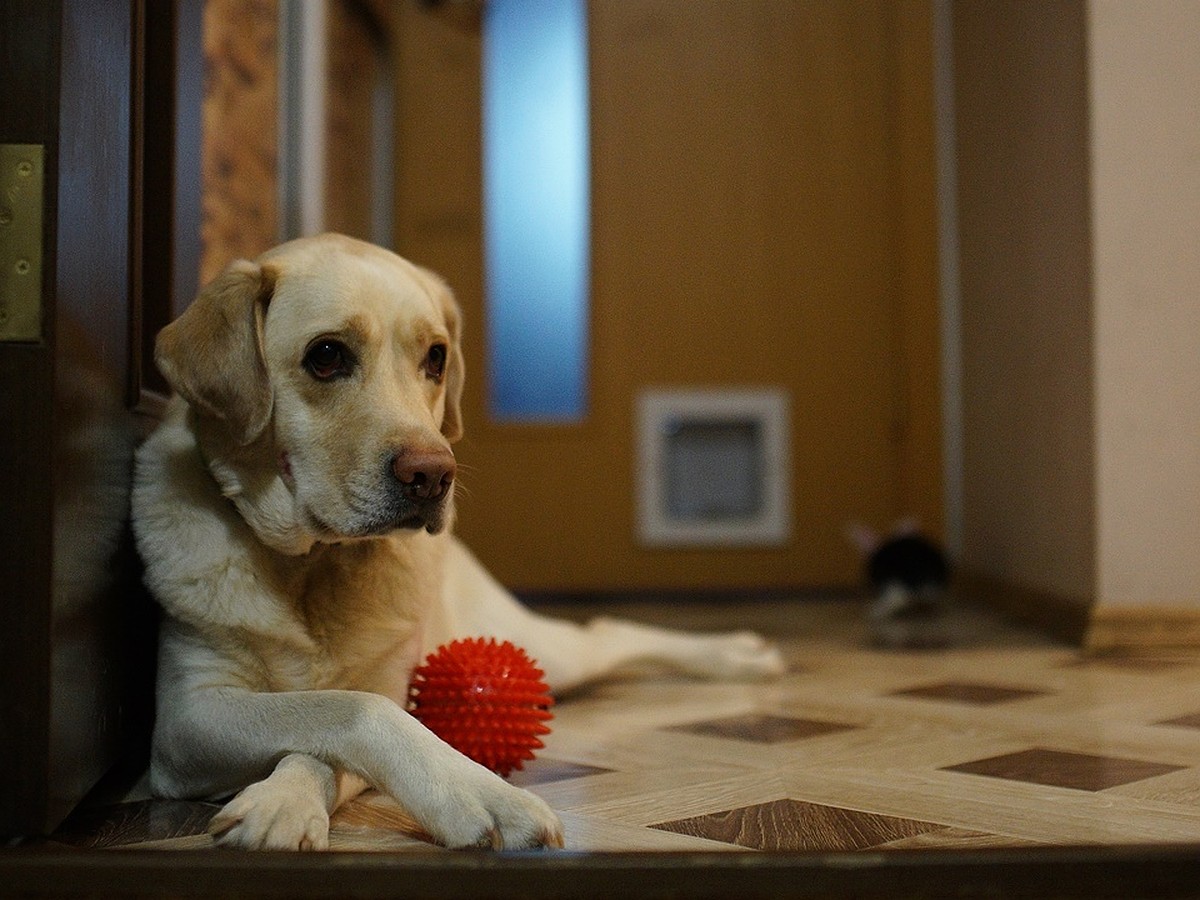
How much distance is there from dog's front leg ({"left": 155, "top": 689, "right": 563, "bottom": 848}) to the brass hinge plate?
0.46 m

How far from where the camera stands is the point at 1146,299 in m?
2.66

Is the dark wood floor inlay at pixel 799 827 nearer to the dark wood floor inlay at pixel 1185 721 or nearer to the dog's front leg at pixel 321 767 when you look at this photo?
the dog's front leg at pixel 321 767

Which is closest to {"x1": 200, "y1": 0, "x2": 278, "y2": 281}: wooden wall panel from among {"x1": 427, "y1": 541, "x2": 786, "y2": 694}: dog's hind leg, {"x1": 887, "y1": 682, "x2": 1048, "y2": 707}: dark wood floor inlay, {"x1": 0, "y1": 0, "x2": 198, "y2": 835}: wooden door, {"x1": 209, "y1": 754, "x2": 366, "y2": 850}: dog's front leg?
{"x1": 427, "y1": 541, "x2": 786, "y2": 694}: dog's hind leg

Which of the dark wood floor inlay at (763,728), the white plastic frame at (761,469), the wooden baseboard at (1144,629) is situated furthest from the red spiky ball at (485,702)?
the white plastic frame at (761,469)

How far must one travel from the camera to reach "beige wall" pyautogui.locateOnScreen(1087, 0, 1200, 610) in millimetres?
2645

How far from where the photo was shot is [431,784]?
1.12 meters

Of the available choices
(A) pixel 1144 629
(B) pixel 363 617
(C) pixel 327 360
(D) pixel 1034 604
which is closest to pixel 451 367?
(C) pixel 327 360

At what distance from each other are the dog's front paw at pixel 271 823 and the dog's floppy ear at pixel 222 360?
0.42m

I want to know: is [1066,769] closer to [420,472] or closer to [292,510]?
[420,472]

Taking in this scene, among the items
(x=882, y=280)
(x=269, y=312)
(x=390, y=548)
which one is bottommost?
(x=390, y=548)

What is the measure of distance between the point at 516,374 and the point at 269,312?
279cm

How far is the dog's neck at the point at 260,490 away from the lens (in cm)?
137

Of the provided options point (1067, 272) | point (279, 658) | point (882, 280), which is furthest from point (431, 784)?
point (882, 280)

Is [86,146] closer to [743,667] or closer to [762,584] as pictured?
[743,667]
